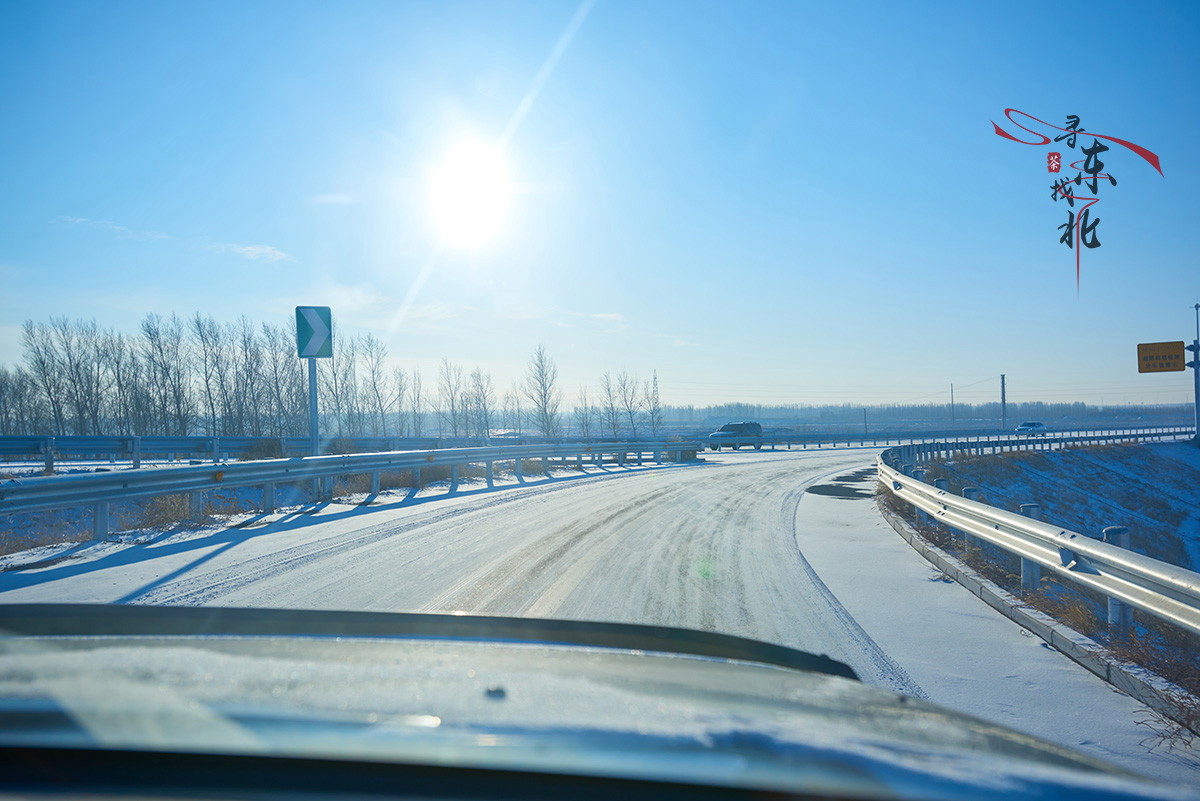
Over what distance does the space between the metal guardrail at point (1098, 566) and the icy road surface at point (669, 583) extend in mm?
597

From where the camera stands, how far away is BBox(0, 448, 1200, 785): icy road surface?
3973 mm

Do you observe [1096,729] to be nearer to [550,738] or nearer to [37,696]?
[550,738]

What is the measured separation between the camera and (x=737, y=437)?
46375mm

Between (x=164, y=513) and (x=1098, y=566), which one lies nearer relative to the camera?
(x=1098, y=566)

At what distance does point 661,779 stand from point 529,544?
742 centimetres

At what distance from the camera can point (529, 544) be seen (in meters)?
8.54

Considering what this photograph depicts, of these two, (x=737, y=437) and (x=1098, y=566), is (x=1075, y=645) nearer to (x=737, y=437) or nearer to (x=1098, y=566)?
(x=1098, y=566)

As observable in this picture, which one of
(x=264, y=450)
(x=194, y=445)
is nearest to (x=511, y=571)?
(x=264, y=450)

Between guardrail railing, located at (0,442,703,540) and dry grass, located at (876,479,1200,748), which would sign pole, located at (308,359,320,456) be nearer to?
guardrail railing, located at (0,442,703,540)

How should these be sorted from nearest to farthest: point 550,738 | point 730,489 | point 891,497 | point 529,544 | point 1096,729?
point 550,738
point 1096,729
point 529,544
point 891,497
point 730,489

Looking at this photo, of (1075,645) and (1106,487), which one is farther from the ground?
(1075,645)

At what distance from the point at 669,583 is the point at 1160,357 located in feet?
218

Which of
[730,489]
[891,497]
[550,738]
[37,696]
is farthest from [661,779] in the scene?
[730,489]

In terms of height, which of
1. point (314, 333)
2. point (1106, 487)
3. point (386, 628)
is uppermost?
point (314, 333)
